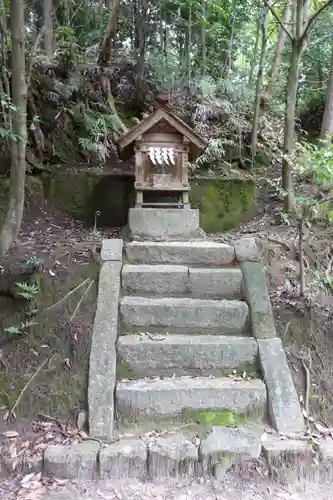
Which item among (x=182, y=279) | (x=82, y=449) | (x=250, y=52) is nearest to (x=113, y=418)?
(x=82, y=449)

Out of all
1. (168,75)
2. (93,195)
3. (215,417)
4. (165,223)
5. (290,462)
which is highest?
(168,75)

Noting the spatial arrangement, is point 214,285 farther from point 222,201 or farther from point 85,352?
point 222,201

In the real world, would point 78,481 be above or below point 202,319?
below

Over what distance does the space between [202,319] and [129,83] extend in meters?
7.37

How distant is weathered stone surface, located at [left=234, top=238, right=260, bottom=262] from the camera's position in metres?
5.24

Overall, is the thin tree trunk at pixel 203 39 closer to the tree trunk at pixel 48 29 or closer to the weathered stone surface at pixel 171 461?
the tree trunk at pixel 48 29

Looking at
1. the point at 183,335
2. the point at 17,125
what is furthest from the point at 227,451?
the point at 17,125

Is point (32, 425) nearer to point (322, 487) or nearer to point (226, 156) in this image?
point (322, 487)

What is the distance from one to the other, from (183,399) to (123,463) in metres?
0.78

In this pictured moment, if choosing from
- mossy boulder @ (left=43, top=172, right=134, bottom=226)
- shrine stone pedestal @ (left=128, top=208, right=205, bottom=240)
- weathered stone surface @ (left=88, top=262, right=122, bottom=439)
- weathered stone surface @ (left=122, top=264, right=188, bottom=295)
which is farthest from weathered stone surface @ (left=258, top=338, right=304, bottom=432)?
mossy boulder @ (left=43, top=172, right=134, bottom=226)

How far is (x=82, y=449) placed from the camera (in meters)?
3.45

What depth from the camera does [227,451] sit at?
349cm

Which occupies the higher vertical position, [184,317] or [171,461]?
[184,317]

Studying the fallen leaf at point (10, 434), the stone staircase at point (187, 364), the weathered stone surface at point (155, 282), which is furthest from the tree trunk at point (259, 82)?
the fallen leaf at point (10, 434)
